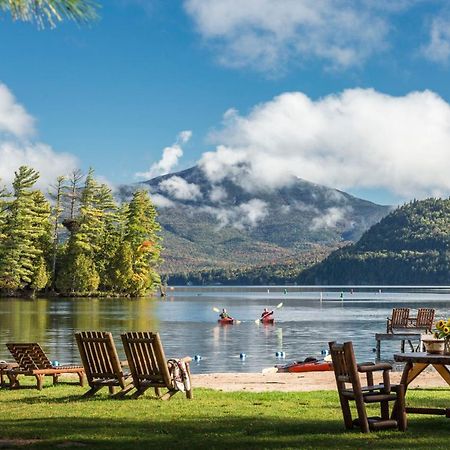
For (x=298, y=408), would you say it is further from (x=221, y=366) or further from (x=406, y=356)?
(x=221, y=366)

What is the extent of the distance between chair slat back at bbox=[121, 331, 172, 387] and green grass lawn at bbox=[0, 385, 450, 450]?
0.40 m

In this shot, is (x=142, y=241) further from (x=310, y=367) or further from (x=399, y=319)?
(x=310, y=367)

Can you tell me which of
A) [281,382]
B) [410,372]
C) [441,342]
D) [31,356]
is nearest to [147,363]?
[31,356]

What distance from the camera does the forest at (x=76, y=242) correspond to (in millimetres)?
90375

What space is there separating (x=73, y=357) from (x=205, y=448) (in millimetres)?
21798

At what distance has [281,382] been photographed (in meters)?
18.5

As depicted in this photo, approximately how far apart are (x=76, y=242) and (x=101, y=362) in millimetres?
87040

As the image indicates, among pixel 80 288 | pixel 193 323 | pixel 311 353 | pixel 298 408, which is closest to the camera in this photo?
pixel 298 408

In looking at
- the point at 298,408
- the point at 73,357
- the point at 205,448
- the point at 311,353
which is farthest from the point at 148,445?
the point at 311,353

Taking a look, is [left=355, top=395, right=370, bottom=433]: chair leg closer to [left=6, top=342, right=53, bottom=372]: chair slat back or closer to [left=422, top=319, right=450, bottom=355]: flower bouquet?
[left=422, top=319, right=450, bottom=355]: flower bouquet

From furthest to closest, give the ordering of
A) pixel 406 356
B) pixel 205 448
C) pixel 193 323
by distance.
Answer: pixel 193 323 → pixel 406 356 → pixel 205 448

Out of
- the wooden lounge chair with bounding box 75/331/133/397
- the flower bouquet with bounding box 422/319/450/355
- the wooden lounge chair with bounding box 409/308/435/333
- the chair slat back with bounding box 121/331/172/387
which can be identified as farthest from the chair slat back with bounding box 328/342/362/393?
the wooden lounge chair with bounding box 409/308/435/333

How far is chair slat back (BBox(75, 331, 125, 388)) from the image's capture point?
1419 centimetres

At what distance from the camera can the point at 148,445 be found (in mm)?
9484
